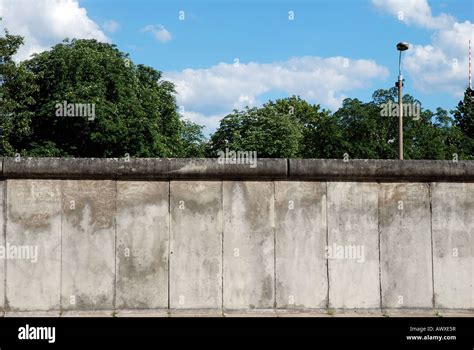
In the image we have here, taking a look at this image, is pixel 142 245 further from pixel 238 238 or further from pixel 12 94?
pixel 12 94

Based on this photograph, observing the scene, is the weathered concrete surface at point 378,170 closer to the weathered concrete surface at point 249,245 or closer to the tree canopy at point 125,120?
the weathered concrete surface at point 249,245

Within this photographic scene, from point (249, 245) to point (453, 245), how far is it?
2.33 metres

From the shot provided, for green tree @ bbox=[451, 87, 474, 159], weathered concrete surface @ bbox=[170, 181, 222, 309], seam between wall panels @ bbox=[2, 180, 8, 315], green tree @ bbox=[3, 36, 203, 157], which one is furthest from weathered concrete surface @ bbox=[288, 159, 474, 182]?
green tree @ bbox=[451, 87, 474, 159]

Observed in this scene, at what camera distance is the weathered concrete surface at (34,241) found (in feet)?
22.6

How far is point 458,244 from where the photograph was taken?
7191 millimetres

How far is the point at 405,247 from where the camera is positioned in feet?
23.4

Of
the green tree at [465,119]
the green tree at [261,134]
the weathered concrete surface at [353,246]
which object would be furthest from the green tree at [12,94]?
the green tree at [465,119]

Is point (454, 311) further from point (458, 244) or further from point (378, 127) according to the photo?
point (378, 127)

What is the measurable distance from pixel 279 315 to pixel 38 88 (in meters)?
34.0

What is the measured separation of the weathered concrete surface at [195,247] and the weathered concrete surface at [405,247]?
73.7 inches

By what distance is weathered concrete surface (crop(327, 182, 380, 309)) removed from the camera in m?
7.08

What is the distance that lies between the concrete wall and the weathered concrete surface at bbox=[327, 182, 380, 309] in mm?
11

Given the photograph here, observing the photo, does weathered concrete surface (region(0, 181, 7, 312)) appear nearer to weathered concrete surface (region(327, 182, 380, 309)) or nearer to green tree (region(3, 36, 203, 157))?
weathered concrete surface (region(327, 182, 380, 309))

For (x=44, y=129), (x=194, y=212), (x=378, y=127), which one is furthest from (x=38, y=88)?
(x=194, y=212)
